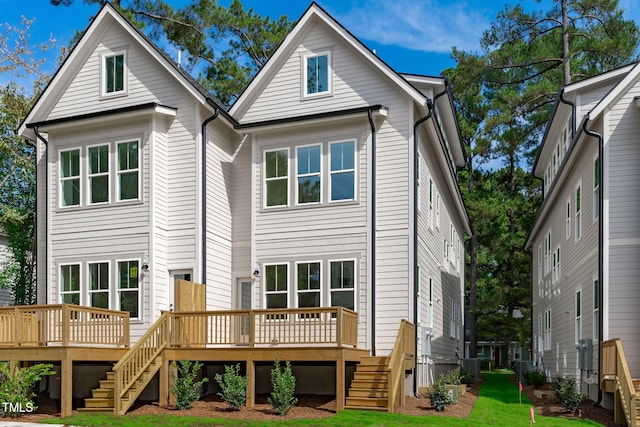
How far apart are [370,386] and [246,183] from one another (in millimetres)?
7085

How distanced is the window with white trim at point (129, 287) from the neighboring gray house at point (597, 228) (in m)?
11.3

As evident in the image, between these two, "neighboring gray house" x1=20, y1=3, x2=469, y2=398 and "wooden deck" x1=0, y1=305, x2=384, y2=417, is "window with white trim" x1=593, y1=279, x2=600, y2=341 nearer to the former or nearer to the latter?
"neighboring gray house" x1=20, y1=3, x2=469, y2=398

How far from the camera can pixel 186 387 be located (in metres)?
15.1

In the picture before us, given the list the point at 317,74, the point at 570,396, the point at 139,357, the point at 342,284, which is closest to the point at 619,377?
the point at 570,396

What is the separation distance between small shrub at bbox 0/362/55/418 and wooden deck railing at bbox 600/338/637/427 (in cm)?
1221

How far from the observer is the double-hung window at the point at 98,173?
18.7 m

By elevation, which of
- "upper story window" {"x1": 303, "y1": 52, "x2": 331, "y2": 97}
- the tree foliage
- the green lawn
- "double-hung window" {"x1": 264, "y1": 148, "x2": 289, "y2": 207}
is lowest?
the green lawn

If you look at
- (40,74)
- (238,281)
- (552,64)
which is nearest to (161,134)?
(238,281)

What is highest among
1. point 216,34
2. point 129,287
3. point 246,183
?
point 216,34

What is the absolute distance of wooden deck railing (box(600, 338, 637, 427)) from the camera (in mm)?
12634

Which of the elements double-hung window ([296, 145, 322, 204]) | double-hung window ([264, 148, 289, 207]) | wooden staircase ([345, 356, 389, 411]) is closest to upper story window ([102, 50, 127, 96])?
double-hung window ([264, 148, 289, 207])

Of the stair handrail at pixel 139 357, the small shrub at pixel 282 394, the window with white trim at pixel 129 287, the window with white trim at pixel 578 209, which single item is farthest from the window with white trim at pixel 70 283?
the window with white trim at pixel 578 209

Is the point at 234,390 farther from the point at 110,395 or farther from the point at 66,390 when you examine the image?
the point at 66,390

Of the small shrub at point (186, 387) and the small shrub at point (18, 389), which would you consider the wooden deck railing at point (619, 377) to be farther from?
the small shrub at point (18, 389)
